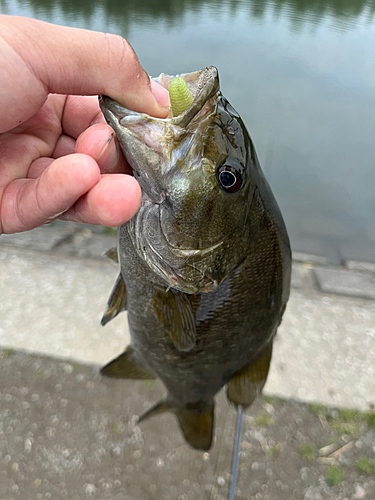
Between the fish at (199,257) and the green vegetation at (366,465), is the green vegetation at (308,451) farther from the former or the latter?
the fish at (199,257)

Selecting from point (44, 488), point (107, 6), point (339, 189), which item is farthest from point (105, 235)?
point (107, 6)

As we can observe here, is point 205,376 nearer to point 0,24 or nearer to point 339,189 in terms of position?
point 0,24

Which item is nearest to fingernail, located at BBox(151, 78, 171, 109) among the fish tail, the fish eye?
the fish eye

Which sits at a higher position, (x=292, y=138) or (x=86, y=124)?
(x=86, y=124)

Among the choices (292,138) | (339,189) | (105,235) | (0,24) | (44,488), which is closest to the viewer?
(0,24)

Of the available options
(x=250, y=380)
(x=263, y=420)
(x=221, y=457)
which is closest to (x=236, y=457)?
(x=221, y=457)

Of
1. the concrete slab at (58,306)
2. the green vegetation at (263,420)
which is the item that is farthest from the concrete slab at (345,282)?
the concrete slab at (58,306)
